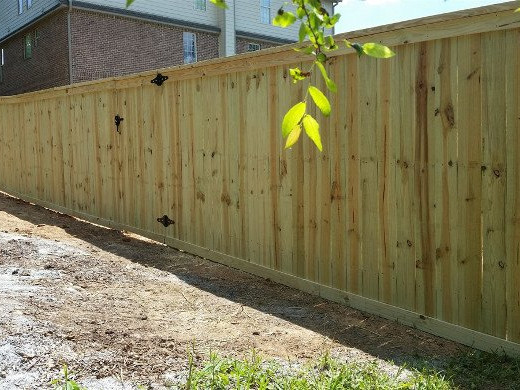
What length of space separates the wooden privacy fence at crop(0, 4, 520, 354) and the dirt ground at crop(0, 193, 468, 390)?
25 cm

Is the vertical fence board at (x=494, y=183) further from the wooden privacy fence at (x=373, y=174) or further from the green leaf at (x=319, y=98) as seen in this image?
the green leaf at (x=319, y=98)

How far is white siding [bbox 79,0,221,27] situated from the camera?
64.8ft

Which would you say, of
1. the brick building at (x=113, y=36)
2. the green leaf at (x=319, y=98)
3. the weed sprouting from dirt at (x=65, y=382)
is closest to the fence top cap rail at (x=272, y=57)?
the weed sprouting from dirt at (x=65, y=382)

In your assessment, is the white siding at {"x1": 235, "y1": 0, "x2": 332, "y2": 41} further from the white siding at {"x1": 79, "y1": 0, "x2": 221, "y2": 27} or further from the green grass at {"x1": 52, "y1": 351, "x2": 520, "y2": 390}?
the green grass at {"x1": 52, "y1": 351, "x2": 520, "y2": 390}

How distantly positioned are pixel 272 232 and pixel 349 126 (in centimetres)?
141

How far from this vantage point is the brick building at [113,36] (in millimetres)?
19188

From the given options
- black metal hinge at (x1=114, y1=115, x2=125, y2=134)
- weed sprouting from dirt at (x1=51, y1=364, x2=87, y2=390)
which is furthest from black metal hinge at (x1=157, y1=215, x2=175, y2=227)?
weed sprouting from dirt at (x1=51, y1=364, x2=87, y2=390)

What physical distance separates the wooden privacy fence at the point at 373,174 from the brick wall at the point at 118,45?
12.7 metres

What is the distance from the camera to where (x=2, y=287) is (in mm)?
4730

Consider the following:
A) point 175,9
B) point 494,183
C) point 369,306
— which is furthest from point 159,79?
point 175,9

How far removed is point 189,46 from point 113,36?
10.6ft

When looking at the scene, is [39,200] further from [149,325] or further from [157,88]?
[149,325]

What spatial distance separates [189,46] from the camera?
73.1ft

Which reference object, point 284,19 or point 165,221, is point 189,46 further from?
point 284,19
